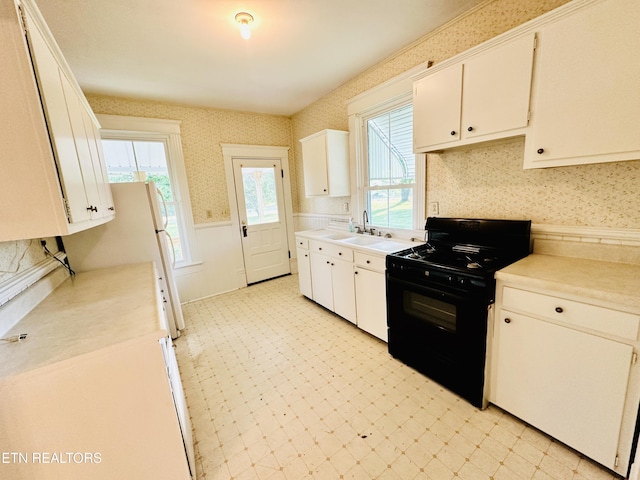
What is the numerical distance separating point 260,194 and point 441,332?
10.9 ft

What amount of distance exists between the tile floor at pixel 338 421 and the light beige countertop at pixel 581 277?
0.91 m

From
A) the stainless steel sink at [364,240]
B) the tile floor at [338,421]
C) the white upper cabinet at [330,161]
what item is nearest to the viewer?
the tile floor at [338,421]

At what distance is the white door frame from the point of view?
3.86 meters

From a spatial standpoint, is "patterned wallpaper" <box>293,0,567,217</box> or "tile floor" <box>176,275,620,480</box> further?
"patterned wallpaper" <box>293,0,567,217</box>

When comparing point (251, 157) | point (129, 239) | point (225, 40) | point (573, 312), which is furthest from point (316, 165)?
point (573, 312)

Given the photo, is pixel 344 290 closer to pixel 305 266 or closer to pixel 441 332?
pixel 305 266

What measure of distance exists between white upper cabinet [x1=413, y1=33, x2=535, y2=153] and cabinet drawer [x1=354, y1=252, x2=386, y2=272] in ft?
3.18

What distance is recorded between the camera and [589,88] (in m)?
1.31

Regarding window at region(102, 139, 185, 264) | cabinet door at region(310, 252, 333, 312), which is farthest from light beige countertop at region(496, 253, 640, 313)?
window at region(102, 139, 185, 264)

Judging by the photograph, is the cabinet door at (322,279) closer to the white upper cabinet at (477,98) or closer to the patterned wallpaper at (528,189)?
the patterned wallpaper at (528,189)

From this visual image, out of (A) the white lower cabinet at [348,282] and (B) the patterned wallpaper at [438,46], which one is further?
(A) the white lower cabinet at [348,282]

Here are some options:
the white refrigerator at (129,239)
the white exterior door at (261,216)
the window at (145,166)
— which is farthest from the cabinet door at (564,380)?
the white exterior door at (261,216)

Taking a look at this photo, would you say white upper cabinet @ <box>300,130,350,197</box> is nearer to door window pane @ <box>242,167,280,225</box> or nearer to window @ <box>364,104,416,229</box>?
window @ <box>364,104,416,229</box>

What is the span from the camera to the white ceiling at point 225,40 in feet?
5.86
